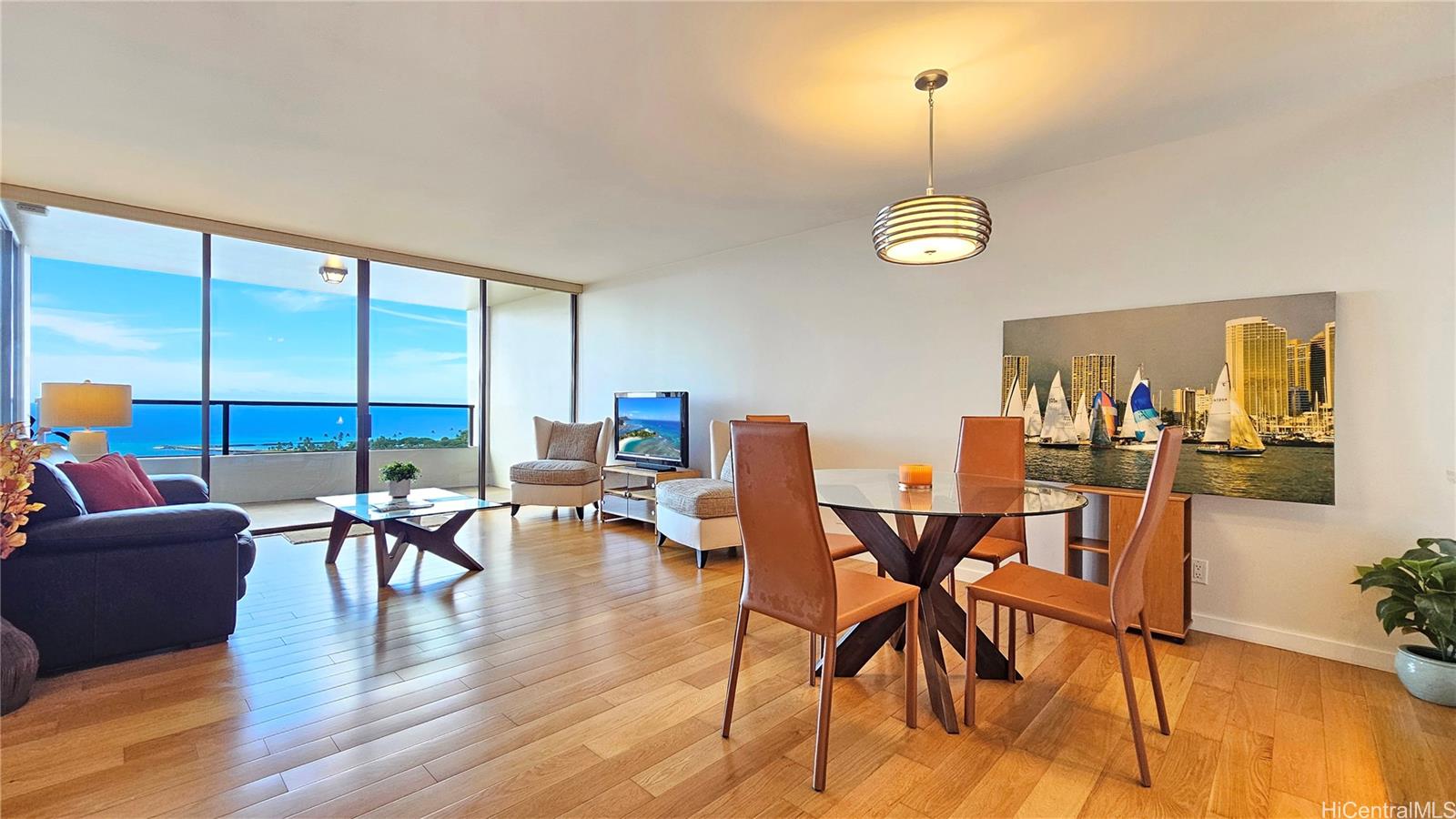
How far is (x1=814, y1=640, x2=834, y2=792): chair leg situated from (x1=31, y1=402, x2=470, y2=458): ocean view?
500 centimetres

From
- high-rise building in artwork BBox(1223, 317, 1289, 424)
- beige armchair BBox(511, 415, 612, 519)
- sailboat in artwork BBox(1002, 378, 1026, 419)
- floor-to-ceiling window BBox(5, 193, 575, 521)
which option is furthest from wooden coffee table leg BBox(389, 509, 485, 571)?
high-rise building in artwork BBox(1223, 317, 1289, 424)

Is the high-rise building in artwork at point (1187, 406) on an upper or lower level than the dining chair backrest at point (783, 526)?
upper

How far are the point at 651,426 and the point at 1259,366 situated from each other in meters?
4.29

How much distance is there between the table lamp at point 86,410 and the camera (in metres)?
3.44

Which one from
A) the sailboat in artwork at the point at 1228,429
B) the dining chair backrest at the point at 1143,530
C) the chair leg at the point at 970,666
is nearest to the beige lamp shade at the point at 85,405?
the chair leg at the point at 970,666

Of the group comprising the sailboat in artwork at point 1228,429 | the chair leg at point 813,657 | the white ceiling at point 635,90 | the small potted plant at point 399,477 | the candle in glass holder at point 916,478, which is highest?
the white ceiling at point 635,90

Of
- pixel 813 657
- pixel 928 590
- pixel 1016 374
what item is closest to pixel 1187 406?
pixel 1016 374

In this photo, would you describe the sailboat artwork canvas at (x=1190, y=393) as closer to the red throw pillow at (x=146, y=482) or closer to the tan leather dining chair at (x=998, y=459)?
the tan leather dining chair at (x=998, y=459)

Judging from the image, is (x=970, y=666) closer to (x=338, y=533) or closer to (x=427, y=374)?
(x=338, y=533)

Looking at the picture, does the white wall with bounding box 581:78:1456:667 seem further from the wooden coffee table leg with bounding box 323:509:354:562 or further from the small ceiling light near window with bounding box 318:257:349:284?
the small ceiling light near window with bounding box 318:257:349:284

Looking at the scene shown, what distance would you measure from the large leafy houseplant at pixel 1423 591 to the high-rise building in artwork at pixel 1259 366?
69 centimetres

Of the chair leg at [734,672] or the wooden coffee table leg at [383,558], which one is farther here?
the wooden coffee table leg at [383,558]

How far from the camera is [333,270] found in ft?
17.5

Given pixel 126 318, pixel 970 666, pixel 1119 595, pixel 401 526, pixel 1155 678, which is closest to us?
pixel 1119 595
